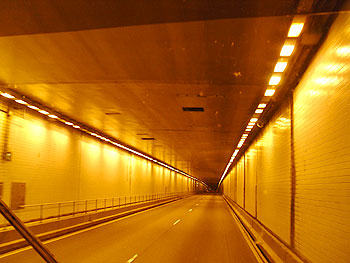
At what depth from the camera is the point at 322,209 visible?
6926 millimetres

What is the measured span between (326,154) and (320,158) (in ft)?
1.54

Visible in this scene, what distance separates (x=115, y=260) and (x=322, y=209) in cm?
567

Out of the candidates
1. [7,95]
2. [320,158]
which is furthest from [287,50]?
[7,95]

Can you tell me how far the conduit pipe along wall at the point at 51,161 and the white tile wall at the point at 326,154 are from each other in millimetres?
10541

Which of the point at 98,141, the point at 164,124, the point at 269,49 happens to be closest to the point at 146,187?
the point at 98,141

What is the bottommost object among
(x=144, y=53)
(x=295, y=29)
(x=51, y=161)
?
(x=51, y=161)

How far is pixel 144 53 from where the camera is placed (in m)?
8.95

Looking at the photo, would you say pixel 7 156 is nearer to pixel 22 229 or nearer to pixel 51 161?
pixel 51 161

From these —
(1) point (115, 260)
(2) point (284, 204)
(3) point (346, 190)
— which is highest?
(3) point (346, 190)

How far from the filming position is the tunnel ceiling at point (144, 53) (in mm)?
6488

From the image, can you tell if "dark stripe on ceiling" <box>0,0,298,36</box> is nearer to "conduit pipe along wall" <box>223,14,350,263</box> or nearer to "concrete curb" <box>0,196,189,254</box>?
"conduit pipe along wall" <box>223,14,350,263</box>

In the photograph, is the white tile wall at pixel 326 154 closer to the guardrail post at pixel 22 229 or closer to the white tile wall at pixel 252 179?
the guardrail post at pixel 22 229

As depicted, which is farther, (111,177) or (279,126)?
(111,177)

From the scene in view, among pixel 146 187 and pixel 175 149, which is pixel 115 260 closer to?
pixel 175 149
